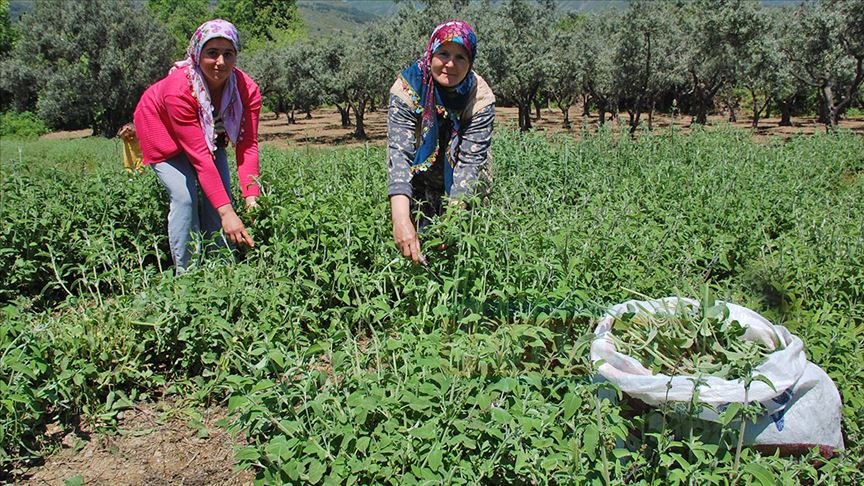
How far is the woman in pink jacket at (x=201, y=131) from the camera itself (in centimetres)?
346

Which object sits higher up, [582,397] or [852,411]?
[582,397]

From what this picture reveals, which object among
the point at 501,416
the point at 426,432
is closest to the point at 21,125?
the point at 426,432

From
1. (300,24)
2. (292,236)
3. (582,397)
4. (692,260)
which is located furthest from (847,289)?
(300,24)

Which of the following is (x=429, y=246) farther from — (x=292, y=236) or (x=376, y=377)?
(x=292, y=236)

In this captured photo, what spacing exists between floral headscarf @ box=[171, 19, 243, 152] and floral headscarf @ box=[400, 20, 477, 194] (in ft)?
3.82

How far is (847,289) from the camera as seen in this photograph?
10.7 feet

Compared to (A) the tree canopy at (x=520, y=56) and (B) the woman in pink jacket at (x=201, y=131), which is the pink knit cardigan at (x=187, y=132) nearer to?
(B) the woman in pink jacket at (x=201, y=131)

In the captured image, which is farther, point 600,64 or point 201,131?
point 600,64

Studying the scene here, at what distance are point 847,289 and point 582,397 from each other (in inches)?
84.6

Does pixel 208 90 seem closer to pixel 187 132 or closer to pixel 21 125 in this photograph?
pixel 187 132

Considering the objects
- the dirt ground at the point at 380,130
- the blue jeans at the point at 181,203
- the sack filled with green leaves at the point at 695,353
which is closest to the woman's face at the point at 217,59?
the blue jeans at the point at 181,203

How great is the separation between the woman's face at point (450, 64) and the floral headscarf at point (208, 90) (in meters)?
1.27

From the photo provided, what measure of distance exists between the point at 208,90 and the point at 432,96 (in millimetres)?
1422

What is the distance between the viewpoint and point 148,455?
255cm
